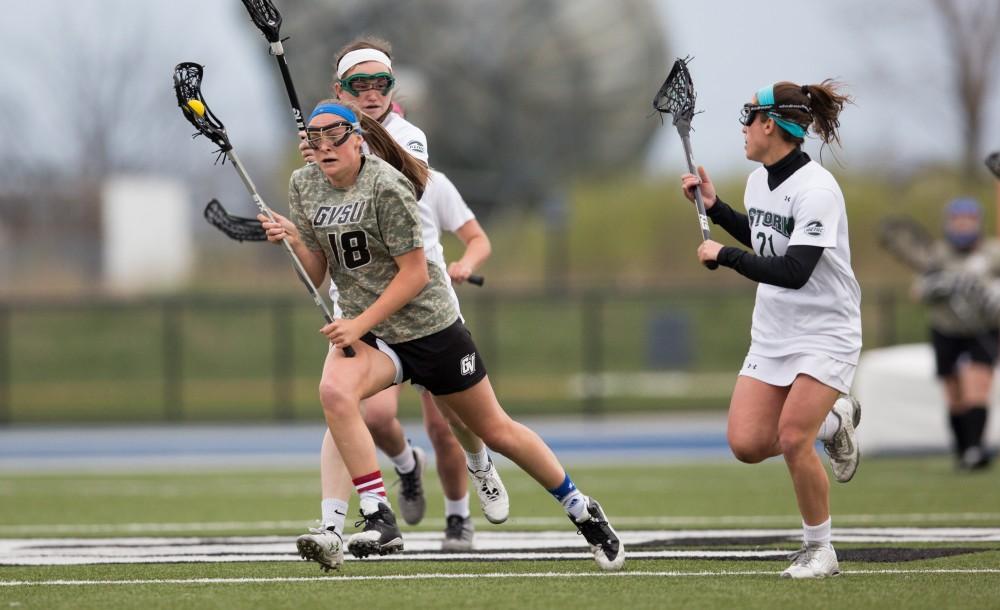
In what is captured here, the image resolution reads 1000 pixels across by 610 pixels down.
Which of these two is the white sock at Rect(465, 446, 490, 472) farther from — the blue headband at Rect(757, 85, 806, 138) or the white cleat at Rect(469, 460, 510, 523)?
the blue headband at Rect(757, 85, 806, 138)

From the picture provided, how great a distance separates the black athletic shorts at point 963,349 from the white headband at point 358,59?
7205mm

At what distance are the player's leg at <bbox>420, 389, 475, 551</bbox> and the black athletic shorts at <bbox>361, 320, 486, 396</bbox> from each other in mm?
1434

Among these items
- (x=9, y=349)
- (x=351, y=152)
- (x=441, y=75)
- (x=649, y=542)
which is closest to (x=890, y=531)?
(x=649, y=542)

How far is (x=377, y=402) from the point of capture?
8.15 m

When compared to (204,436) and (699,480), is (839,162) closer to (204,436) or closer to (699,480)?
(699,480)

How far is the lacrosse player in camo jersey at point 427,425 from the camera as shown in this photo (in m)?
6.77

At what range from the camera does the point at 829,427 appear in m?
7.02

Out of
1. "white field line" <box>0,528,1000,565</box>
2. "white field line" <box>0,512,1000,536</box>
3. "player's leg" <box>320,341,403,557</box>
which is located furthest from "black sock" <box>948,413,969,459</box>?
"player's leg" <box>320,341,403,557</box>

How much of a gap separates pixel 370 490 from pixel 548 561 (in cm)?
124

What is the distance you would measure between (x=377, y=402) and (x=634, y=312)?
22.5 meters

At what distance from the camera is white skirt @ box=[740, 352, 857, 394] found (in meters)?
6.57

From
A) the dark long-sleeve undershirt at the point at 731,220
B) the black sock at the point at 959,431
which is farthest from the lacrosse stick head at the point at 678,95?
the black sock at the point at 959,431

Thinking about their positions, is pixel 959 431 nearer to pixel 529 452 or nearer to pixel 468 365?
pixel 529 452

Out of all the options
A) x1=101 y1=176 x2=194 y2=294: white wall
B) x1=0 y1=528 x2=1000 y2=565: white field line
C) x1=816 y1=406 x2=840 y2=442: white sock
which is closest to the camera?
x1=816 y1=406 x2=840 y2=442: white sock
